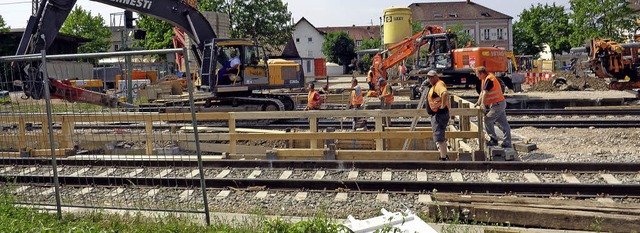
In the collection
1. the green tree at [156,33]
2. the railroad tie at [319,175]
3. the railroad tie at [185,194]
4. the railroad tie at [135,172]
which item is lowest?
the railroad tie at [319,175]

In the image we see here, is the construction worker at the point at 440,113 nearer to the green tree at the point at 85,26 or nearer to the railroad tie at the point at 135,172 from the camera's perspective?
the railroad tie at the point at 135,172

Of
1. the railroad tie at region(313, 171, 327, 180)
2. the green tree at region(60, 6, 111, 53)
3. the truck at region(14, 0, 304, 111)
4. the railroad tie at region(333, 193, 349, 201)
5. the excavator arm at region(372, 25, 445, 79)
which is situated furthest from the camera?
the green tree at region(60, 6, 111, 53)

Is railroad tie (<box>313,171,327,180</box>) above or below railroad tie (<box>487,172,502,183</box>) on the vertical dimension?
above

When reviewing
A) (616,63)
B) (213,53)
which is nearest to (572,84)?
(616,63)

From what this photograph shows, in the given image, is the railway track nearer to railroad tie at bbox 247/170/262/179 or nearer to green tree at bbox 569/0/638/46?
railroad tie at bbox 247/170/262/179

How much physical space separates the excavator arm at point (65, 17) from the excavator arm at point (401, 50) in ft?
36.3

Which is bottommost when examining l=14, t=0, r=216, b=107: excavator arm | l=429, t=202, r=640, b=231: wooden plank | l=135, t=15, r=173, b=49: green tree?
l=429, t=202, r=640, b=231: wooden plank

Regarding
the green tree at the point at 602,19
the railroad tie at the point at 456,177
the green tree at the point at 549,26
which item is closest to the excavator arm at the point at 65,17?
the railroad tie at the point at 456,177

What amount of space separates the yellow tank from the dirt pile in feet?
28.5

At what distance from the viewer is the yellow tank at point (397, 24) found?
37.1 meters

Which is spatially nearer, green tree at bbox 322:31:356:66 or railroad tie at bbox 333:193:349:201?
railroad tie at bbox 333:193:349:201

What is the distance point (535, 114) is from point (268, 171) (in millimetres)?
11425

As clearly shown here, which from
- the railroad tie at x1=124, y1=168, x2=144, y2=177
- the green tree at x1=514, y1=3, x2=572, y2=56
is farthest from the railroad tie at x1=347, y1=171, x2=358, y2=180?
the green tree at x1=514, y1=3, x2=572, y2=56

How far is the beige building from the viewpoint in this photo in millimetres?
89375
